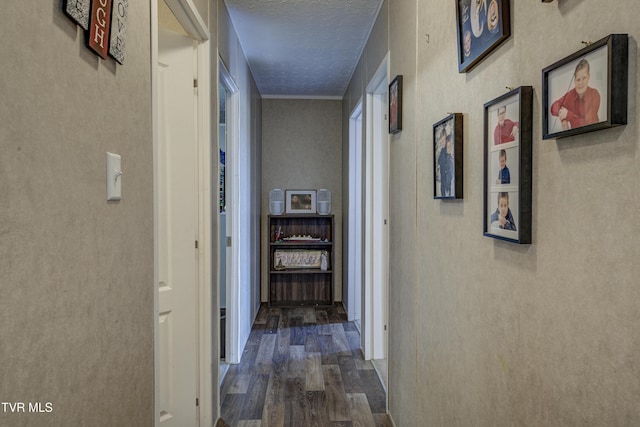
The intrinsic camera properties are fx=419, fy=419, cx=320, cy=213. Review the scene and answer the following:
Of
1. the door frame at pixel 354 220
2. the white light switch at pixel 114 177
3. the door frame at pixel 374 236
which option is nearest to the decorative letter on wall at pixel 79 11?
the white light switch at pixel 114 177

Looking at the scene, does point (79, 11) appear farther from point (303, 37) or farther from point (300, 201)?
point (300, 201)

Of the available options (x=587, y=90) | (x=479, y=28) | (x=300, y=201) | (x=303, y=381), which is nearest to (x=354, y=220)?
(x=300, y=201)

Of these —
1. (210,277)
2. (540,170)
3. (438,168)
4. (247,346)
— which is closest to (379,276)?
(247,346)

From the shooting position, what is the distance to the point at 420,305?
1.90 meters

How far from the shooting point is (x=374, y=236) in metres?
3.47

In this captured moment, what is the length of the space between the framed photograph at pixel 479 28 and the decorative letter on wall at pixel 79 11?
3.30ft

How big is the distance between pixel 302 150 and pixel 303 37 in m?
2.11

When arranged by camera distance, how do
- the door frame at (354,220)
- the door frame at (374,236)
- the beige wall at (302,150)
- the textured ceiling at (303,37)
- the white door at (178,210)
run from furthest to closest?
the beige wall at (302,150)
the door frame at (354,220)
the door frame at (374,236)
the textured ceiling at (303,37)
the white door at (178,210)

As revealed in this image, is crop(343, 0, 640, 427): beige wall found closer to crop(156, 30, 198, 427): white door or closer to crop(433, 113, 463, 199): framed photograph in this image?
crop(433, 113, 463, 199): framed photograph

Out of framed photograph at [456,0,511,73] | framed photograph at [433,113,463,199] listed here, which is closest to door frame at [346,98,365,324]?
framed photograph at [433,113,463,199]

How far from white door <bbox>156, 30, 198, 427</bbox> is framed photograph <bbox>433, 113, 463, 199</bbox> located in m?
1.26

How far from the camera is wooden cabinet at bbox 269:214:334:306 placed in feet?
17.0

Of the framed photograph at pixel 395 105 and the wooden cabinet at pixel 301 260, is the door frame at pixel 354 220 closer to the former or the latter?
the wooden cabinet at pixel 301 260

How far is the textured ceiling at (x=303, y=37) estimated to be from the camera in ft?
9.26
